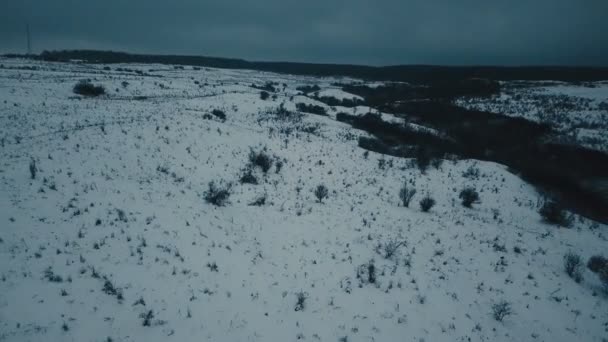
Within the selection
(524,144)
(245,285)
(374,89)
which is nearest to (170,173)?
(245,285)

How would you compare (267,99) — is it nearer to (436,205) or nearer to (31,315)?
(436,205)

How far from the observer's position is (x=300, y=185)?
1584cm

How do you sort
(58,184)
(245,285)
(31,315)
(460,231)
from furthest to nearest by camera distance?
(460,231), (58,184), (245,285), (31,315)

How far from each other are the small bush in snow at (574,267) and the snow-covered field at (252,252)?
0.20m

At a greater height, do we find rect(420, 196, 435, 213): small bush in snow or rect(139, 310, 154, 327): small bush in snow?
rect(420, 196, 435, 213): small bush in snow

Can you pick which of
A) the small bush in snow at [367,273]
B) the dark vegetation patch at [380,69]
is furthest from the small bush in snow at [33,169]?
the dark vegetation patch at [380,69]

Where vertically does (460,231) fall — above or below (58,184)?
below

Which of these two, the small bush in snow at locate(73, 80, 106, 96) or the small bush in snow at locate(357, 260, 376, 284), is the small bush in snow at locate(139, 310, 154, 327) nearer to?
the small bush in snow at locate(357, 260, 376, 284)

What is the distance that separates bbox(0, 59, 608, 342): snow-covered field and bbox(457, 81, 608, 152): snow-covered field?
13.8 meters

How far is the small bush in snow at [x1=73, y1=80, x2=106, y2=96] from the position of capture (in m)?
28.4

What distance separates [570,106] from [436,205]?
3431 centimetres

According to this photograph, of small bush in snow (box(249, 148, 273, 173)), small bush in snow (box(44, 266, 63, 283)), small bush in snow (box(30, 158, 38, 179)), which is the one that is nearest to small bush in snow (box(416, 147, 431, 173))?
small bush in snow (box(249, 148, 273, 173))

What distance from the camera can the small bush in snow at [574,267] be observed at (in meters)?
9.74

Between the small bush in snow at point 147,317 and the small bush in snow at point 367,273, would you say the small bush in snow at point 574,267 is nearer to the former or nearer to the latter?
the small bush in snow at point 367,273
